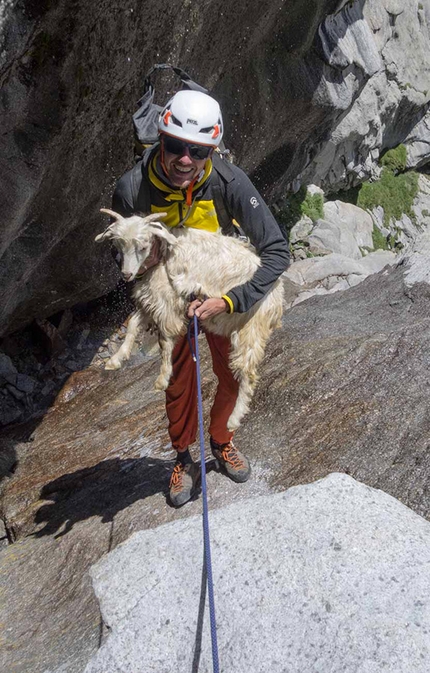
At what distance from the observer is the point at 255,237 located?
4.99 metres

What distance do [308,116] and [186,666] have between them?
12.8 m

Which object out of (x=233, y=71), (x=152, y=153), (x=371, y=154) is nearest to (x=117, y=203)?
(x=152, y=153)

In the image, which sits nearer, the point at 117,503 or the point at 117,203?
the point at 117,203

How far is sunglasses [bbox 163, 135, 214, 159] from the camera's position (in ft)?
14.8

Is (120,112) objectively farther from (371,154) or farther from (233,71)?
(371,154)

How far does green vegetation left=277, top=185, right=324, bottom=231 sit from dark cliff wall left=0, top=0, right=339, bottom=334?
6275 millimetres

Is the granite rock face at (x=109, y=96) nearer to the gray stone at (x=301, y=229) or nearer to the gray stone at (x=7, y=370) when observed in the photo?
the gray stone at (x=7, y=370)

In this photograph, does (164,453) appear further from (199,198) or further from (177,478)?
(199,198)

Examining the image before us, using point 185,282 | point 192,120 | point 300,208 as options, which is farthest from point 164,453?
point 300,208

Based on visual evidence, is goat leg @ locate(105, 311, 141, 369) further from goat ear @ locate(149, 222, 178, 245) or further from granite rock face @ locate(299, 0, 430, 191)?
granite rock face @ locate(299, 0, 430, 191)

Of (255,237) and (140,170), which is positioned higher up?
(140,170)

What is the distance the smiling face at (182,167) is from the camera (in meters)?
4.55

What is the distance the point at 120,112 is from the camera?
8.73 meters

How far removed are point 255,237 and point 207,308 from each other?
0.70 m
